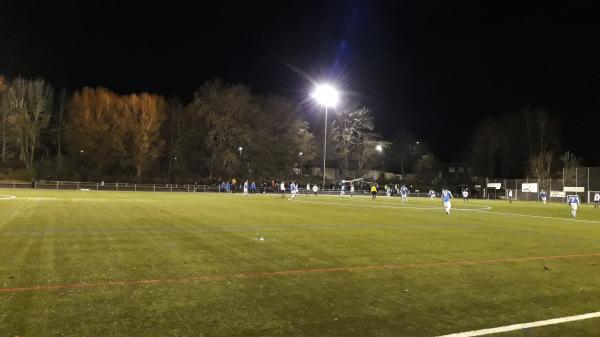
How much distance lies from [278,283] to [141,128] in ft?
211

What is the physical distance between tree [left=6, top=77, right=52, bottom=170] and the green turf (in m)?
54.3

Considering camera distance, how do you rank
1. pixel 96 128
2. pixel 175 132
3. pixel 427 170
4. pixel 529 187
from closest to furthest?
pixel 96 128
pixel 529 187
pixel 175 132
pixel 427 170

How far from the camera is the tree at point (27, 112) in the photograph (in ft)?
203

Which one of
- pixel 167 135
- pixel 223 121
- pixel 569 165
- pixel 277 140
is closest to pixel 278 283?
pixel 223 121

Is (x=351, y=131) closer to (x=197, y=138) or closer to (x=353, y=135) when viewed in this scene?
(x=353, y=135)

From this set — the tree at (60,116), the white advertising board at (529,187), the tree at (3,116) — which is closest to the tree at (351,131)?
the white advertising board at (529,187)

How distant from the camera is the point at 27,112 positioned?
63.7 metres

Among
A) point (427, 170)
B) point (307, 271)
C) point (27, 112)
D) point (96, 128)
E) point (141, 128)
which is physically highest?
point (27, 112)

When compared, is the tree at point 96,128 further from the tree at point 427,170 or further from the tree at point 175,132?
the tree at point 427,170

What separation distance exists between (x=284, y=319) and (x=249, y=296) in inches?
50.7

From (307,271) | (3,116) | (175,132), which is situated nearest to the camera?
(307,271)

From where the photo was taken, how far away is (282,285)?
26.9 feet

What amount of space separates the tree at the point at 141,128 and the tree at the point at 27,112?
10692 millimetres

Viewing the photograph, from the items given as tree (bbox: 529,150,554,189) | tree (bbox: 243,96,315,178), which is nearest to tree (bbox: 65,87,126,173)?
tree (bbox: 243,96,315,178)
